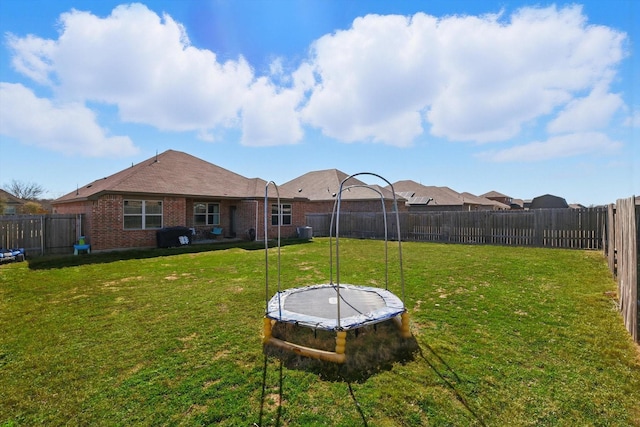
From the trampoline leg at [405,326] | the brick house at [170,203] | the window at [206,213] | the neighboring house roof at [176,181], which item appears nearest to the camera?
the trampoline leg at [405,326]

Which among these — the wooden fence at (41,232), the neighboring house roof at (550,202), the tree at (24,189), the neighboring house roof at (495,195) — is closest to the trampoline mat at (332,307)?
the wooden fence at (41,232)

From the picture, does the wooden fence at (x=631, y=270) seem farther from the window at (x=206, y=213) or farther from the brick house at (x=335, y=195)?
the brick house at (x=335, y=195)

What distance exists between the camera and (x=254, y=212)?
1728cm

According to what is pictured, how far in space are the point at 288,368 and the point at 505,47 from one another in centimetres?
1003

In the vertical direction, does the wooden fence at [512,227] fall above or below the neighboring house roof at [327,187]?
below

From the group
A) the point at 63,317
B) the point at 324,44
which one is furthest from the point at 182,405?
the point at 324,44

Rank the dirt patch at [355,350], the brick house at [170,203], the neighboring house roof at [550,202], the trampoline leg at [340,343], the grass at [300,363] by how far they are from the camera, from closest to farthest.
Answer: the grass at [300,363] < the dirt patch at [355,350] < the trampoline leg at [340,343] < the brick house at [170,203] < the neighboring house roof at [550,202]

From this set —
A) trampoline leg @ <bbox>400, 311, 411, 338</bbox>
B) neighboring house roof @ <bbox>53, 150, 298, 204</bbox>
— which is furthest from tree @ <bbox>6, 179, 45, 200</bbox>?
trampoline leg @ <bbox>400, 311, 411, 338</bbox>

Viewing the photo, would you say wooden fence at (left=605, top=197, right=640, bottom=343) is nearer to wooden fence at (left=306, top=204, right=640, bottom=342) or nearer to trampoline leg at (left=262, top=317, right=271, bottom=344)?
wooden fence at (left=306, top=204, right=640, bottom=342)

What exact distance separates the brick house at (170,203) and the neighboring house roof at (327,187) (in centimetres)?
690

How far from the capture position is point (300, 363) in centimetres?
351

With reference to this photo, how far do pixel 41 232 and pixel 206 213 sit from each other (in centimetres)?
710

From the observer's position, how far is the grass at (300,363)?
2629 mm

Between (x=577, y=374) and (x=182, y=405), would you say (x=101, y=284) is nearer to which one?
(x=182, y=405)
